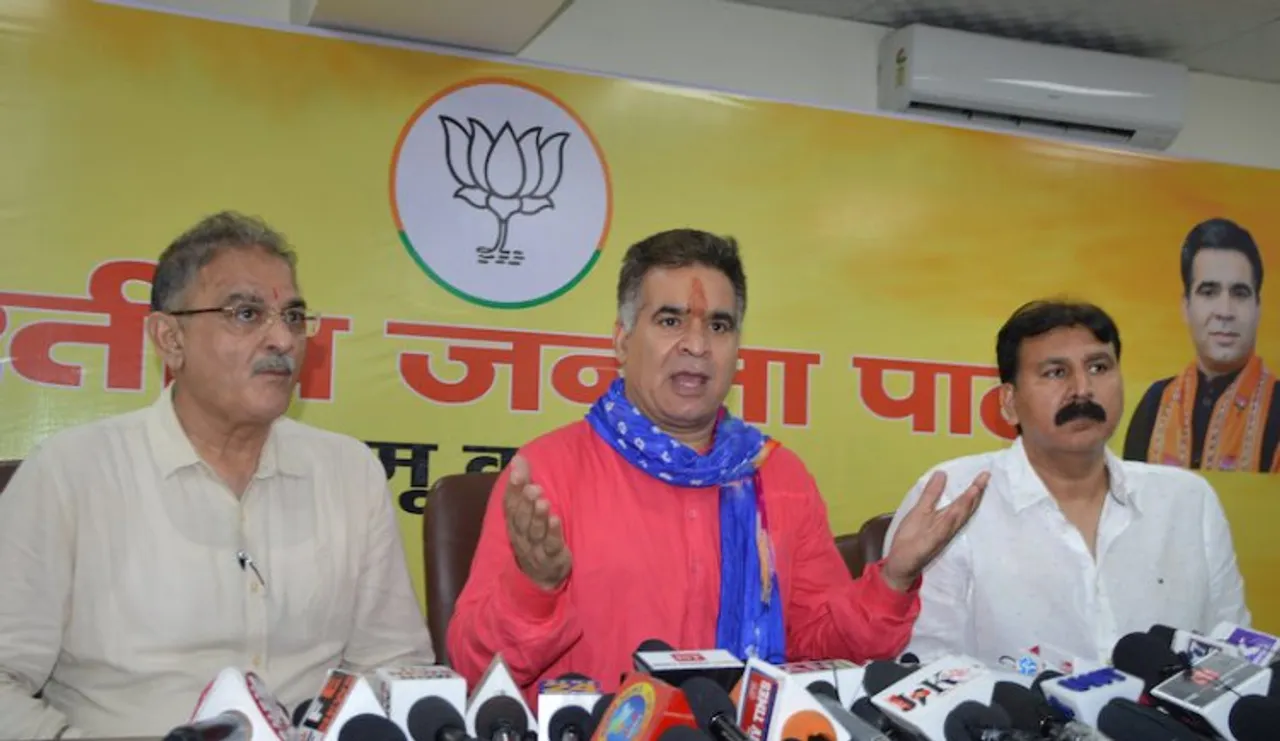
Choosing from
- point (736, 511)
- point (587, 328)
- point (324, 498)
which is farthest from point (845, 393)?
point (324, 498)

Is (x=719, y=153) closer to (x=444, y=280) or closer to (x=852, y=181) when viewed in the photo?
(x=852, y=181)

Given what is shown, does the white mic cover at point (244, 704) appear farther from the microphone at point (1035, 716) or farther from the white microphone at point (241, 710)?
the microphone at point (1035, 716)

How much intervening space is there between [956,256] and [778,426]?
3.22 feet

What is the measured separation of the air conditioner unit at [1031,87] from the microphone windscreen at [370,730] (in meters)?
3.64

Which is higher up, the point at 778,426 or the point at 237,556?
the point at 778,426

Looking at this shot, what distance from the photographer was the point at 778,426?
3986 mm

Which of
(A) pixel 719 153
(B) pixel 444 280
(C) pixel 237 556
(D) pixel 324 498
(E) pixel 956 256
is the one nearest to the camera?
(C) pixel 237 556

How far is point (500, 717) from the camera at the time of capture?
1302 mm

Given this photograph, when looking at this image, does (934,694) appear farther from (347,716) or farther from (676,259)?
(676,259)

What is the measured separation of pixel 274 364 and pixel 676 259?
2.67ft

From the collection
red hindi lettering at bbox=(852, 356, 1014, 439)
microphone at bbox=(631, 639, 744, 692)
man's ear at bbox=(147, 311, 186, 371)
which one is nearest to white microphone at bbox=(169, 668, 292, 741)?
microphone at bbox=(631, 639, 744, 692)

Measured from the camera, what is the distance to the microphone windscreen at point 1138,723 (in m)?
1.23

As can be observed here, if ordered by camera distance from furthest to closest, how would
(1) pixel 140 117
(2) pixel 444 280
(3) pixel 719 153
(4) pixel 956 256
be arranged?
(4) pixel 956 256, (3) pixel 719 153, (2) pixel 444 280, (1) pixel 140 117

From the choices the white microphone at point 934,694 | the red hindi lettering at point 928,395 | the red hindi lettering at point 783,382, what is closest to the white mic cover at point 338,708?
the white microphone at point 934,694
